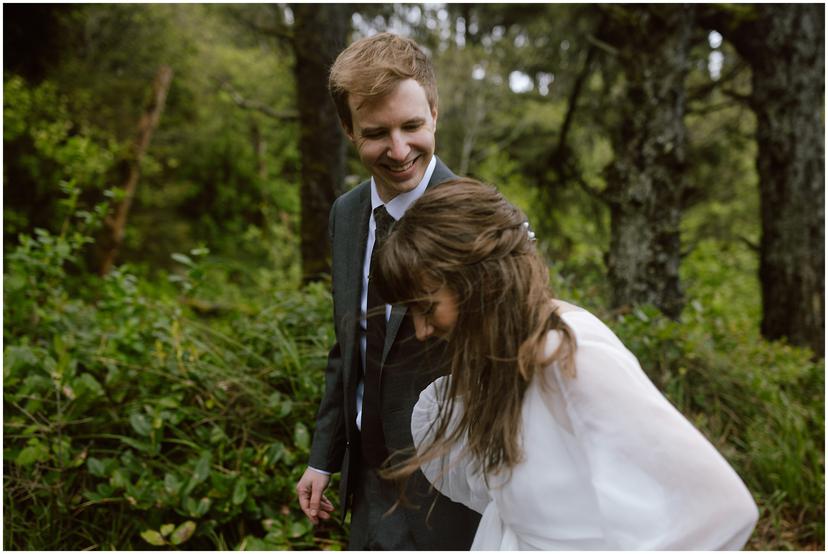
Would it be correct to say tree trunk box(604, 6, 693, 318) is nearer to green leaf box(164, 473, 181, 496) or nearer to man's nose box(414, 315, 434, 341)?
green leaf box(164, 473, 181, 496)

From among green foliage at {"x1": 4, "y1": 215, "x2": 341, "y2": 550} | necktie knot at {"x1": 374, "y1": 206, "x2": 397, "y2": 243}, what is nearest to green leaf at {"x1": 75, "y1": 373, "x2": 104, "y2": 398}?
green foliage at {"x1": 4, "y1": 215, "x2": 341, "y2": 550}

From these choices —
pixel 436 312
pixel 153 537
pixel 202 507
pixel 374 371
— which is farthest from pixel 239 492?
pixel 436 312

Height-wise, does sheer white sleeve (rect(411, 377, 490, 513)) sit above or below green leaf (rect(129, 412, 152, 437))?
above

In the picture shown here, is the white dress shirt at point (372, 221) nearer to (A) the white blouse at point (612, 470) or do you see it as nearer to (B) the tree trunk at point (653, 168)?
(A) the white blouse at point (612, 470)

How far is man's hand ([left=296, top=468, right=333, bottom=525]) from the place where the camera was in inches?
82.8

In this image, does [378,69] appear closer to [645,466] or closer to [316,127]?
[645,466]

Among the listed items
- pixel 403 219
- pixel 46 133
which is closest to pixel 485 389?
pixel 403 219

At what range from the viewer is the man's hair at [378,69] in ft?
5.94

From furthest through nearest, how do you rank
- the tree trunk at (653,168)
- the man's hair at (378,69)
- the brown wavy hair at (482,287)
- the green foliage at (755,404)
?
1. the tree trunk at (653,168)
2. the green foliage at (755,404)
3. the man's hair at (378,69)
4. the brown wavy hair at (482,287)

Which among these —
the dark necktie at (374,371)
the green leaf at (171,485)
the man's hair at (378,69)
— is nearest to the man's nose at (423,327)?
the dark necktie at (374,371)

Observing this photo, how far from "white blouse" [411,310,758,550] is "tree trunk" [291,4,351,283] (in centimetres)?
423

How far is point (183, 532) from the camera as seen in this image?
2.81m

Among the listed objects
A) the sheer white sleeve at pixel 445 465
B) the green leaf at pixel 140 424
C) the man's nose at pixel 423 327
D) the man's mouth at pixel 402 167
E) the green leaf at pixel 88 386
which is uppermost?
the man's mouth at pixel 402 167

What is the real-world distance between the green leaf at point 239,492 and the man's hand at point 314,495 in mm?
857
